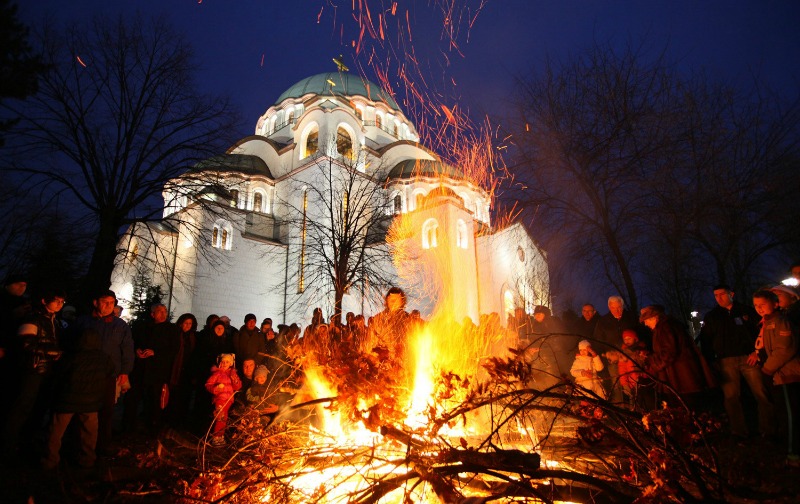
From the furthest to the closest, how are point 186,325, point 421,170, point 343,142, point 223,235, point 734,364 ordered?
point 421,170
point 343,142
point 223,235
point 186,325
point 734,364

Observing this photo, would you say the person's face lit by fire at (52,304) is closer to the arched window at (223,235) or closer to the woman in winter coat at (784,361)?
the woman in winter coat at (784,361)

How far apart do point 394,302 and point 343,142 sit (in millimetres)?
27843

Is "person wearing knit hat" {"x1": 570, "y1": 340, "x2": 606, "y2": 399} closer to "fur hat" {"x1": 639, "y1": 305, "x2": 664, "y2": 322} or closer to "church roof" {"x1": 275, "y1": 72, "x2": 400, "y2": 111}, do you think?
"fur hat" {"x1": 639, "y1": 305, "x2": 664, "y2": 322}

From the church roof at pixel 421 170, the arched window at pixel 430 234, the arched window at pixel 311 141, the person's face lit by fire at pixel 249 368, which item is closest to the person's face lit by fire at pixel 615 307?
the person's face lit by fire at pixel 249 368

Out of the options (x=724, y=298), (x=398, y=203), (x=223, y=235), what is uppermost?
(x=398, y=203)

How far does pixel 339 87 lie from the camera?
4053 cm

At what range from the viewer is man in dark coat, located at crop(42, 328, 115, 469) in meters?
4.91

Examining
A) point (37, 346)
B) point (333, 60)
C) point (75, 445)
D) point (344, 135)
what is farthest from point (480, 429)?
point (333, 60)

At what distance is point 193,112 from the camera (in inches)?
547

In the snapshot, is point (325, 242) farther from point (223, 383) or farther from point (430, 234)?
point (223, 383)

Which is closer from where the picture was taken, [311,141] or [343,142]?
[343,142]

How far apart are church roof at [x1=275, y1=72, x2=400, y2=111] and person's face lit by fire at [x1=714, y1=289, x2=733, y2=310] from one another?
37101mm

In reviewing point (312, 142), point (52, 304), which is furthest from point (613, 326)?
point (312, 142)

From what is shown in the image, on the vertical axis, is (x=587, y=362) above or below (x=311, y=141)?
below
